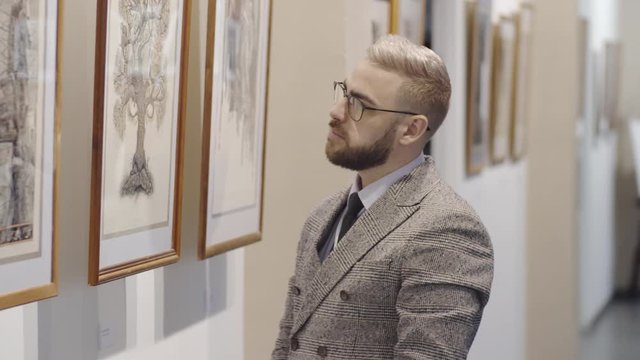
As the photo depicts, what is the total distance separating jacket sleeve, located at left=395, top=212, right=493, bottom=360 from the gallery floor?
5.88m

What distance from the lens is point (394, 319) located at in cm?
275

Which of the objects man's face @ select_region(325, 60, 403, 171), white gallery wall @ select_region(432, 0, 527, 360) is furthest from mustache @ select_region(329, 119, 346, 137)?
white gallery wall @ select_region(432, 0, 527, 360)

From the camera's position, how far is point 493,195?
6953 mm

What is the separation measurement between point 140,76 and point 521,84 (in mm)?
5069

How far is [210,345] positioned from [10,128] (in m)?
1.57

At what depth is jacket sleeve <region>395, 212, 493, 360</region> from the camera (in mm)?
2615

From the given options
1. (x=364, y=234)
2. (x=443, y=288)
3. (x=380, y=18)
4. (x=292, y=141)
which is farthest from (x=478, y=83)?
(x=443, y=288)

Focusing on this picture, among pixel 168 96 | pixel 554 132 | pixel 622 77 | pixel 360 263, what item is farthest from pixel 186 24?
pixel 622 77

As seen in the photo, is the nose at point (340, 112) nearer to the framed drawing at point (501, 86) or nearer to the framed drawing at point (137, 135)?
the framed drawing at point (137, 135)

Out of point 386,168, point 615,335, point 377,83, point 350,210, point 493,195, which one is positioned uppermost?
point 377,83

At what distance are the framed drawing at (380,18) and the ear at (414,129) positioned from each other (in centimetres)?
168

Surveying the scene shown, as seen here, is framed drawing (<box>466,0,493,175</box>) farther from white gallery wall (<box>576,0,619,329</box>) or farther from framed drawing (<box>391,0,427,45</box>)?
white gallery wall (<box>576,0,619,329</box>)

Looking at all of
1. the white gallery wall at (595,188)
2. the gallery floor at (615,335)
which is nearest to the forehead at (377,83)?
the white gallery wall at (595,188)

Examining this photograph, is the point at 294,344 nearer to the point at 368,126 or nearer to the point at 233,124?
the point at 368,126
